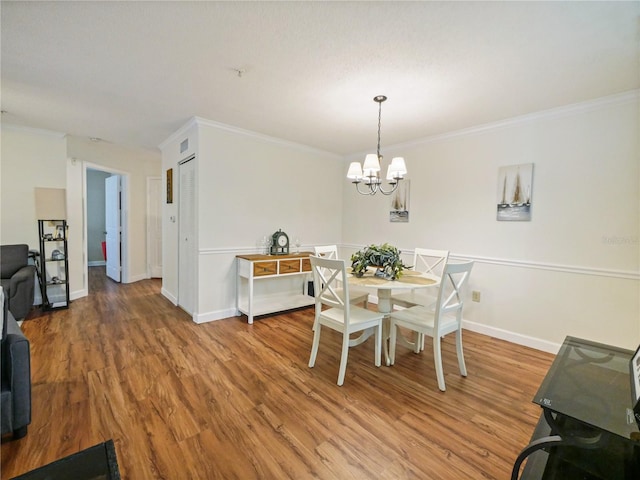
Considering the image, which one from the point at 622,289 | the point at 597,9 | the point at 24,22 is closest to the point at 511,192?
the point at 622,289

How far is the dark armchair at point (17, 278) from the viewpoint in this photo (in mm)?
3160

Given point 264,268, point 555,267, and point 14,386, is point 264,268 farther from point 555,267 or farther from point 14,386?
point 555,267

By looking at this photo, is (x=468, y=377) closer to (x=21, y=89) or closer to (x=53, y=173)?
(x=21, y=89)

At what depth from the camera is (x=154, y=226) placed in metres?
5.95

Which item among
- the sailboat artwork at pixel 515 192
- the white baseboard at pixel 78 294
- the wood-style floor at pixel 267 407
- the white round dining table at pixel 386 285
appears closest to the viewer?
the wood-style floor at pixel 267 407

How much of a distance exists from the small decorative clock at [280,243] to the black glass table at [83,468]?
2.93 metres

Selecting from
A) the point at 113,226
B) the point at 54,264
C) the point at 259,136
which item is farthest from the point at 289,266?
the point at 113,226

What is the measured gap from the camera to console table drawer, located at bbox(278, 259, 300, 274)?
3.75 meters

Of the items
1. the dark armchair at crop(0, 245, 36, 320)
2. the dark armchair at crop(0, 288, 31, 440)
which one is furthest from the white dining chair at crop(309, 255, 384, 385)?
the dark armchair at crop(0, 245, 36, 320)

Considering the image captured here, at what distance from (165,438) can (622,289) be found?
3.68m

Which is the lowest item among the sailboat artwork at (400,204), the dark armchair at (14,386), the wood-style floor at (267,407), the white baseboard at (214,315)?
the wood-style floor at (267,407)

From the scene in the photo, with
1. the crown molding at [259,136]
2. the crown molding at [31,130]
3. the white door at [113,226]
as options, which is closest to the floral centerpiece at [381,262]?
the crown molding at [259,136]

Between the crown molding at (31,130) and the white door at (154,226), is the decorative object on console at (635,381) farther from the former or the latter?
the white door at (154,226)

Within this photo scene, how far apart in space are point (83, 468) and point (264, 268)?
8.49 feet
